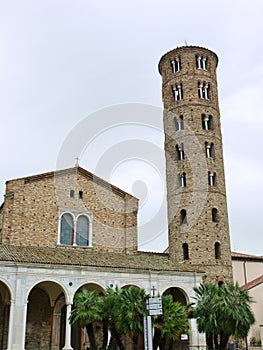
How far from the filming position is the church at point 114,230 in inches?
1035

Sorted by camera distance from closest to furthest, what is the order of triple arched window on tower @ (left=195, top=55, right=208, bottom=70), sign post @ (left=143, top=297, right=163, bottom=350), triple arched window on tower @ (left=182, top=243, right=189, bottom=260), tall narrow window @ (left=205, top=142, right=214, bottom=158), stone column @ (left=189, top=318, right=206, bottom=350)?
1. sign post @ (left=143, top=297, right=163, bottom=350)
2. stone column @ (left=189, top=318, right=206, bottom=350)
3. triple arched window on tower @ (left=182, top=243, right=189, bottom=260)
4. tall narrow window @ (left=205, top=142, right=214, bottom=158)
5. triple arched window on tower @ (left=195, top=55, right=208, bottom=70)

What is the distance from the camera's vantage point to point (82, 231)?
32.5m

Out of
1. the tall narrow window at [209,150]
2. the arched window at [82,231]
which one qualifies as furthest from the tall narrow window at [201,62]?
the arched window at [82,231]

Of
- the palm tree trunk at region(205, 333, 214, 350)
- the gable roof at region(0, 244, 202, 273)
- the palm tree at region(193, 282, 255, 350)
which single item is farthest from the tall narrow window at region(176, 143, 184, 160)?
the palm tree trunk at region(205, 333, 214, 350)

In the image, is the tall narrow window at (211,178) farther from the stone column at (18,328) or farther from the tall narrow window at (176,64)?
the stone column at (18,328)

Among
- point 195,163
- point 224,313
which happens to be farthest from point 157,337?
point 195,163

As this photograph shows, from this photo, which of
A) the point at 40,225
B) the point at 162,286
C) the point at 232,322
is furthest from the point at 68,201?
the point at 232,322

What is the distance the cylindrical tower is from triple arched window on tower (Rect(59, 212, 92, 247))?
6270mm

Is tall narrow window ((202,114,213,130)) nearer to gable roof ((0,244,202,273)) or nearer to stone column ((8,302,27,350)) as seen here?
gable roof ((0,244,202,273))

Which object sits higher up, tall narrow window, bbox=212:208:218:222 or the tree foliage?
tall narrow window, bbox=212:208:218:222

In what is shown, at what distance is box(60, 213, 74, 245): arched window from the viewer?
3141 cm

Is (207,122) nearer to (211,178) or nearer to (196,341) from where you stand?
(211,178)

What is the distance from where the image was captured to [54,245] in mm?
30562

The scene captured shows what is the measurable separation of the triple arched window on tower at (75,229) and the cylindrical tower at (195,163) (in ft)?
20.6
